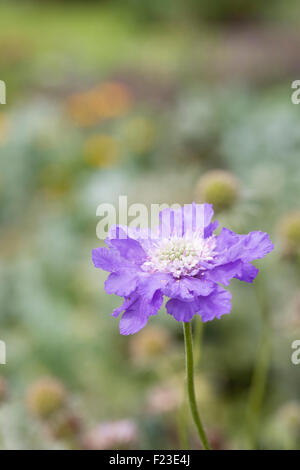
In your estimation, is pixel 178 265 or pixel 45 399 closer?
pixel 178 265

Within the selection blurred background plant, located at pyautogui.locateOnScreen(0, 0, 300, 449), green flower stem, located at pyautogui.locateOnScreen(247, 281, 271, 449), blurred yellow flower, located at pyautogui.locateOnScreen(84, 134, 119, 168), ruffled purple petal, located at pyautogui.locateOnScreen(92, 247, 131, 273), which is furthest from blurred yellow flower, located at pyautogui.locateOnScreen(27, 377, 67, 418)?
blurred yellow flower, located at pyautogui.locateOnScreen(84, 134, 119, 168)

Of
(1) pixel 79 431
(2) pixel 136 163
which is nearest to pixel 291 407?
(1) pixel 79 431

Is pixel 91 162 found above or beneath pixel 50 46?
beneath

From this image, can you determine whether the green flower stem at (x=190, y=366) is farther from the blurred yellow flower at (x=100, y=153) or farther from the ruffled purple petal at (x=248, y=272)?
the blurred yellow flower at (x=100, y=153)

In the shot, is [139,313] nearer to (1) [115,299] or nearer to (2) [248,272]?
(2) [248,272]

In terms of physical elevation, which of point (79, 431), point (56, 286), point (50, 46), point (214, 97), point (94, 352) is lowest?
point (79, 431)

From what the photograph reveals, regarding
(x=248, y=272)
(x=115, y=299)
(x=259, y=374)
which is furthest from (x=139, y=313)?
(x=115, y=299)

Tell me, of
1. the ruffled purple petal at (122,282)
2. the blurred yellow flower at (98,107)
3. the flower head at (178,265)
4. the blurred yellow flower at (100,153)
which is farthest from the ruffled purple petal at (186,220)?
the blurred yellow flower at (98,107)
